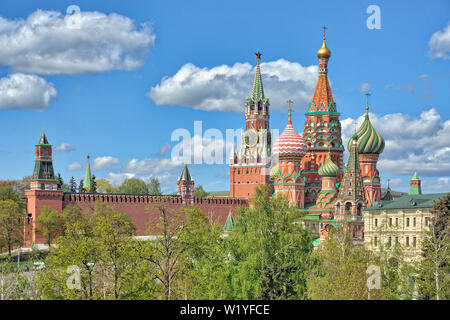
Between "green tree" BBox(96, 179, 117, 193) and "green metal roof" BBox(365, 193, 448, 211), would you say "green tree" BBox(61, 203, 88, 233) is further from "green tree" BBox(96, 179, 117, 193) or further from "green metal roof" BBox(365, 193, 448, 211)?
"green tree" BBox(96, 179, 117, 193)

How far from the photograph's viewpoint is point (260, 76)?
89.6 metres

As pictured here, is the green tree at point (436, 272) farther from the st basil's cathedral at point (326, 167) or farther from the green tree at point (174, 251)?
the st basil's cathedral at point (326, 167)

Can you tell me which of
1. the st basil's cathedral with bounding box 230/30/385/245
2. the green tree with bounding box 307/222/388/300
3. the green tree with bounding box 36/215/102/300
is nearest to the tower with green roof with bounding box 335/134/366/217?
the st basil's cathedral with bounding box 230/30/385/245

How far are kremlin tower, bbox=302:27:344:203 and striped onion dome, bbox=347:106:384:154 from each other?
18.4ft

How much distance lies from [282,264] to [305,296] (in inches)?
66.7

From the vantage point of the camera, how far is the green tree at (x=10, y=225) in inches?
2158

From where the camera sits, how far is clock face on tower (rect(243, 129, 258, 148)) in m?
88.0

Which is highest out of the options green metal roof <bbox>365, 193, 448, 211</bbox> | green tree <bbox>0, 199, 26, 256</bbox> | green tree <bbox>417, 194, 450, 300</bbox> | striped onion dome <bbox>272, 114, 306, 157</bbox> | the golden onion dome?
the golden onion dome

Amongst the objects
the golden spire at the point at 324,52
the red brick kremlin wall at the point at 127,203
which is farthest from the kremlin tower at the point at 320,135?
the red brick kremlin wall at the point at 127,203

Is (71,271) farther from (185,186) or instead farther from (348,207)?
(185,186)

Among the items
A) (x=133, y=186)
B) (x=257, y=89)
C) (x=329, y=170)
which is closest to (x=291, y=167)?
(x=329, y=170)

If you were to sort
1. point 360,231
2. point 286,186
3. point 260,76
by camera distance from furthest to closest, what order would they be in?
1. point 260,76
2. point 286,186
3. point 360,231
